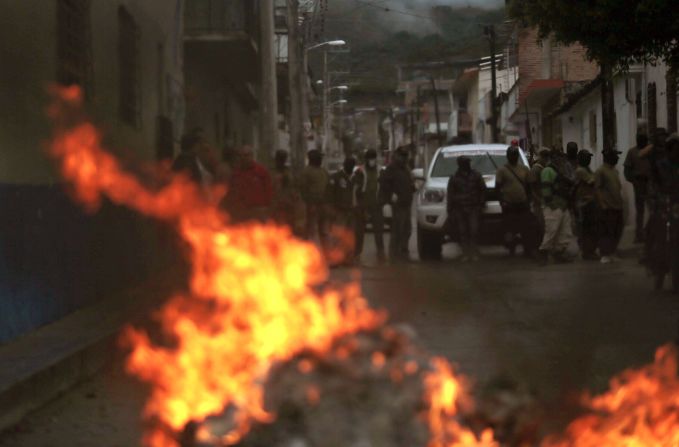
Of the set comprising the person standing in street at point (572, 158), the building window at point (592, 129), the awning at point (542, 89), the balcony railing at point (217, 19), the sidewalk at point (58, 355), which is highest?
the balcony railing at point (217, 19)

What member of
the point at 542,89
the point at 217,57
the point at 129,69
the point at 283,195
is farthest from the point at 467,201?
the point at 542,89

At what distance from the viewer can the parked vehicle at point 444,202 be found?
17688mm

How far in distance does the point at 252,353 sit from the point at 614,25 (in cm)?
892

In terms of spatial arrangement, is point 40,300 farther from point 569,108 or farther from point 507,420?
point 569,108

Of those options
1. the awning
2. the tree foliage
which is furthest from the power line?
the awning

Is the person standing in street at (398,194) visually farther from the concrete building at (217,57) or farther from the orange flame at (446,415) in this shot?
the orange flame at (446,415)

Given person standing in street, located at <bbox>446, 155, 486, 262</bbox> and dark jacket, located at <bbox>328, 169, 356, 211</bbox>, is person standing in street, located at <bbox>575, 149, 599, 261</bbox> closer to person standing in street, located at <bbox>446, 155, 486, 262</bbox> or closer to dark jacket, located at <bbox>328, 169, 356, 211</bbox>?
person standing in street, located at <bbox>446, 155, 486, 262</bbox>

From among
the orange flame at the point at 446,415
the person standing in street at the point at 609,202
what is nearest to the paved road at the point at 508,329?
the person standing in street at the point at 609,202

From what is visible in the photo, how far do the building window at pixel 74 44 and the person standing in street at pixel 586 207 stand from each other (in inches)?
290

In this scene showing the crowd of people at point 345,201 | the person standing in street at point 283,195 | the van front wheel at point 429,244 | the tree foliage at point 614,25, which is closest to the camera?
the tree foliage at point 614,25

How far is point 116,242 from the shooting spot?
12.3 m

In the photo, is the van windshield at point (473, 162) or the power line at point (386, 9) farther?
the van windshield at point (473, 162)

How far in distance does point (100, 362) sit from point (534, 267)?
819 cm

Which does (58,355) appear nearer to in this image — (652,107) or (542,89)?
(652,107)
